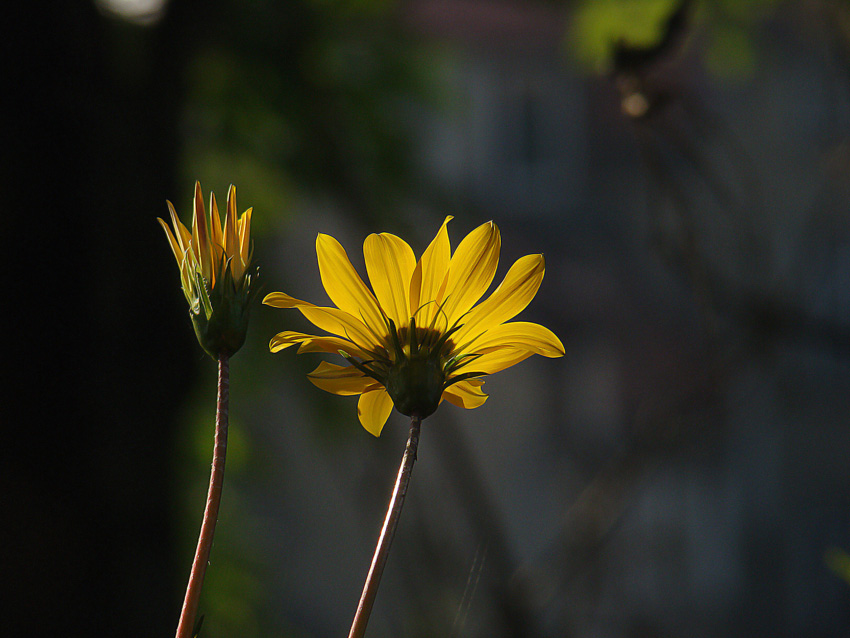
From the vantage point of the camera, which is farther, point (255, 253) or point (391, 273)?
point (255, 253)

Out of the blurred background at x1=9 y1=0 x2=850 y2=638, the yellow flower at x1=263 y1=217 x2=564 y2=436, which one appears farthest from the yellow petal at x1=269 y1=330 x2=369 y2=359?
the blurred background at x1=9 y1=0 x2=850 y2=638

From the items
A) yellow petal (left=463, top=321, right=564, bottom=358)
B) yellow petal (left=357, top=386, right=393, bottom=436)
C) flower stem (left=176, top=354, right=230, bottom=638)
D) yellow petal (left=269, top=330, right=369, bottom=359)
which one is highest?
yellow petal (left=463, top=321, right=564, bottom=358)

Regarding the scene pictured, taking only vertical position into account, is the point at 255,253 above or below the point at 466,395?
above

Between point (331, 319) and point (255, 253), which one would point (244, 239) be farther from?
point (255, 253)

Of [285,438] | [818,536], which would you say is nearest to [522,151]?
[285,438]

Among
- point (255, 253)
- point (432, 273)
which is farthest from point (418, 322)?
point (255, 253)

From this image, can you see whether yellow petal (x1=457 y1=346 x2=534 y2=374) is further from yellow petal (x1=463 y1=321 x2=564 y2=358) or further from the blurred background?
the blurred background

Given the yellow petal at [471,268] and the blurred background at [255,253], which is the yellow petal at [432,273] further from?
the blurred background at [255,253]
